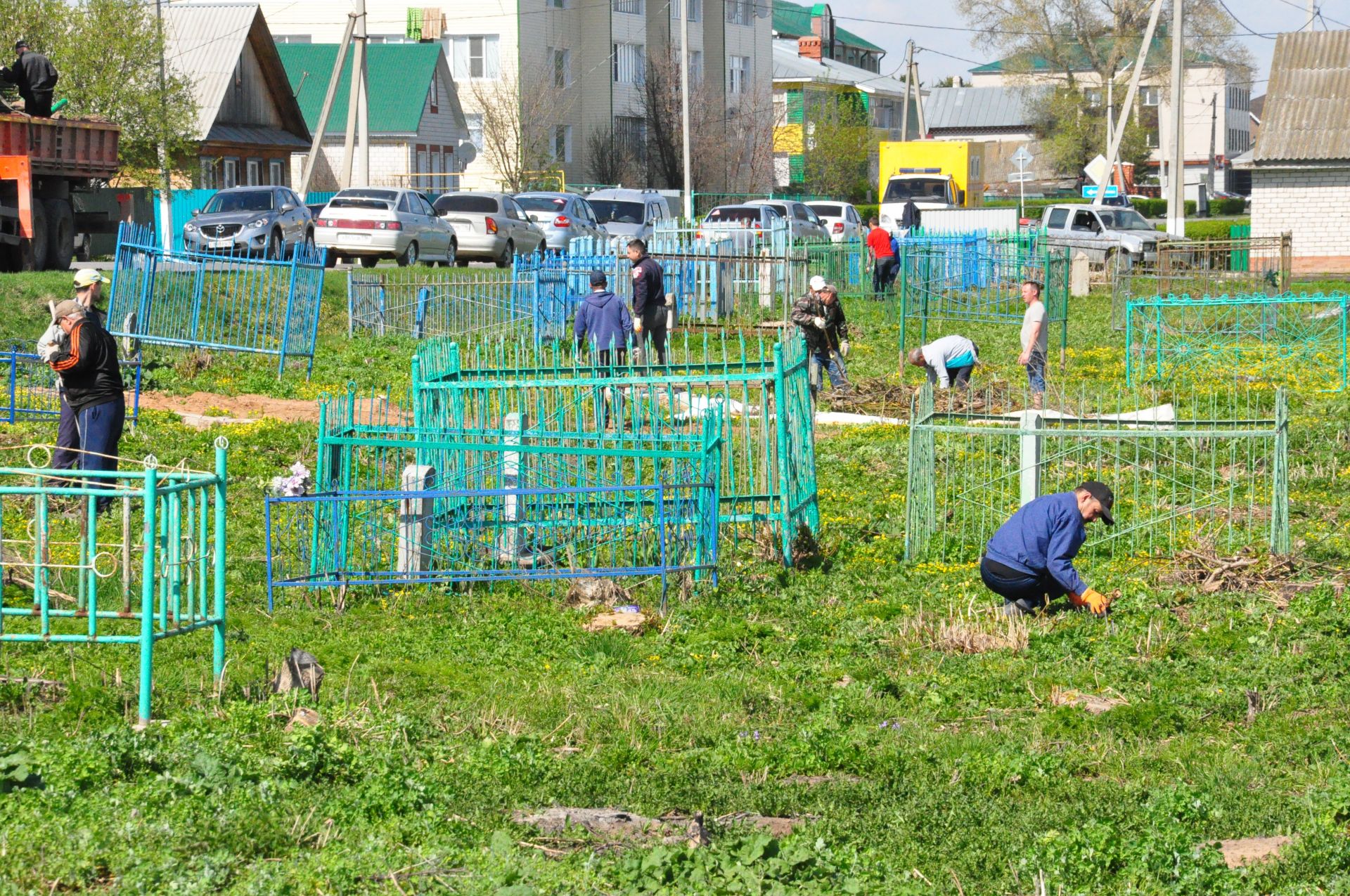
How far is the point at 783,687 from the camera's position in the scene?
754 centimetres

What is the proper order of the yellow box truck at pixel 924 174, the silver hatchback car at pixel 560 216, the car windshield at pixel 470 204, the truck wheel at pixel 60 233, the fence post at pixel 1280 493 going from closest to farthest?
the fence post at pixel 1280 493
the truck wheel at pixel 60 233
the car windshield at pixel 470 204
the silver hatchback car at pixel 560 216
the yellow box truck at pixel 924 174

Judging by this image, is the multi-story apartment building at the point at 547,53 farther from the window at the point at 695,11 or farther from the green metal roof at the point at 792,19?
the green metal roof at the point at 792,19

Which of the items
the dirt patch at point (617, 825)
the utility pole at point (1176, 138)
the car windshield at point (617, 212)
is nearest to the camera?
the dirt patch at point (617, 825)

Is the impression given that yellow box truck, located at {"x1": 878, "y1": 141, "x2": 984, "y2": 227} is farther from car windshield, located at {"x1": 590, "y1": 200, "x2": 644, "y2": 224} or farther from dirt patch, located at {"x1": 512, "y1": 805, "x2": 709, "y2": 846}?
dirt patch, located at {"x1": 512, "y1": 805, "x2": 709, "y2": 846}

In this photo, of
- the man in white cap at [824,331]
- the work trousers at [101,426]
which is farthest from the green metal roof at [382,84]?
the work trousers at [101,426]

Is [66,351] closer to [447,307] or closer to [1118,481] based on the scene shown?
[1118,481]

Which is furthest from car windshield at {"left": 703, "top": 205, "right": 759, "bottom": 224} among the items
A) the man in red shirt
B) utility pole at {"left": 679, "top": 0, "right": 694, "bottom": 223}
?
the man in red shirt

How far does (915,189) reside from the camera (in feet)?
140

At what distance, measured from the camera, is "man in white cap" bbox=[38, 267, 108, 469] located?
10.1 metres

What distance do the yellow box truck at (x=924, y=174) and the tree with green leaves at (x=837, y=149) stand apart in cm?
1843

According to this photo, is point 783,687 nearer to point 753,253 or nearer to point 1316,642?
point 1316,642

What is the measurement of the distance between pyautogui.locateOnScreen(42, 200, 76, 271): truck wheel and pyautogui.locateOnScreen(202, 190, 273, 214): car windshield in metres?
6.11

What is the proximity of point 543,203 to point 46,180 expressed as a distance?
12.5 meters

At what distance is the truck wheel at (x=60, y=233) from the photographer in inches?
907
